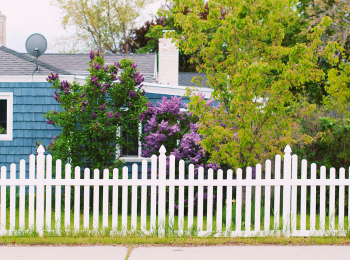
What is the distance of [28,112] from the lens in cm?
955

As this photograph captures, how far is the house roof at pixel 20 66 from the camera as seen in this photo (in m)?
9.58

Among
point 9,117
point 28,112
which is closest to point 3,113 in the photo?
point 9,117

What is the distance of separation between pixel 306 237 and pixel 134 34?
27.4 metres
